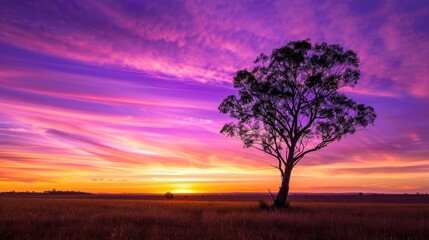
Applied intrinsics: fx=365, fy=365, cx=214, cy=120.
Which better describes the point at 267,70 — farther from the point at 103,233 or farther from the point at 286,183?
the point at 103,233

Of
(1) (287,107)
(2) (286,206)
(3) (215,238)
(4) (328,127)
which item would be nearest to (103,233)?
(3) (215,238)

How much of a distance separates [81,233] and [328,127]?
29.1 metres

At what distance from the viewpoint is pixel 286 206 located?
1305 inches

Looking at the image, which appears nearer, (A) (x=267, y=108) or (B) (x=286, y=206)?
(B) (x=286, y=206)

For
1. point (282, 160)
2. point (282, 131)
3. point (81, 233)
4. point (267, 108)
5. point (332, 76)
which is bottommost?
point (81, 233)

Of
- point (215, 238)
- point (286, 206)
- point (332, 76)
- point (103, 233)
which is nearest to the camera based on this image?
point (215, 238)

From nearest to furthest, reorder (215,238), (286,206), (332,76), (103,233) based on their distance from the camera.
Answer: (215,238), (103,233), (286,206), (332,76)

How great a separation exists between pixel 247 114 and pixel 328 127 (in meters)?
8.18

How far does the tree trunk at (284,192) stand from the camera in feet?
107

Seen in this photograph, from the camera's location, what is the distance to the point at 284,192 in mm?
33000

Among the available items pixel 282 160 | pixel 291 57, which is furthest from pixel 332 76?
pixel 282 160

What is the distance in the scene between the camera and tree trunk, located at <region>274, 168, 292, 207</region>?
3266cm

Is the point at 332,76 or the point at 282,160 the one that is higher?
the point at 332,76

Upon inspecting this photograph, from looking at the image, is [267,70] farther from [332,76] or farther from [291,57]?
[332,76]
